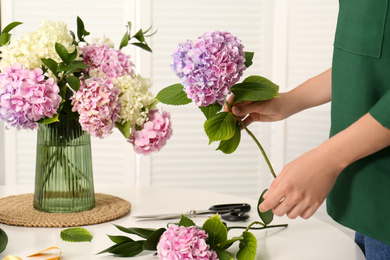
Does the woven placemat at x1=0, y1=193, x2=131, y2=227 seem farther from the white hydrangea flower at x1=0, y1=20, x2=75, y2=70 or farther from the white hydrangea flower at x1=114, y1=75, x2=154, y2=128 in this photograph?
the white hydrangea flower at x1=0, y1=20, x2=75, y2=70

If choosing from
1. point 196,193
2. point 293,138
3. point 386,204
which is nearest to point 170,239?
point 386,204

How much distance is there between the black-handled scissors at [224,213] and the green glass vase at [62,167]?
16 cm

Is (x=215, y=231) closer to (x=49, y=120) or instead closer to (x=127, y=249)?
(x=127, y=249)

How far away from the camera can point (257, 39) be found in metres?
3.30

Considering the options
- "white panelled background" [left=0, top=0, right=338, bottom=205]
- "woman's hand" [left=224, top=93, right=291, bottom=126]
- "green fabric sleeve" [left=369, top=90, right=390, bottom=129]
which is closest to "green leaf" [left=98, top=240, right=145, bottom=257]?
"woman's hand" [left=224, top=93, right=291, bottom=126]

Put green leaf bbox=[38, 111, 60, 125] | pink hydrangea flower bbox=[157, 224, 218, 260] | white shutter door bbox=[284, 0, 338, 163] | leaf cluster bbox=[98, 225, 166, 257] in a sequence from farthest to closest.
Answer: white shutter door bbox=[284, 0, 338, 163] < green leaf bbox=[38, 111, 60, 125] < leaf cluster bbox=[98, 225, 166, 257] < pink hydrangea flower bbox=[157, 224, 218, 260]

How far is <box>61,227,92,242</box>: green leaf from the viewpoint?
117 centimetres

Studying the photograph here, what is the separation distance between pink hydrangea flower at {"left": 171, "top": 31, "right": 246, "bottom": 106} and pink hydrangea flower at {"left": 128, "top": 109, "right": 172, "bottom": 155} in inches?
10.6

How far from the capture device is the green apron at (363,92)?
1059 mm

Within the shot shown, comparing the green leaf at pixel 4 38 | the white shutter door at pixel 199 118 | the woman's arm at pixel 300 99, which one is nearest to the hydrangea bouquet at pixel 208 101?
the woman's arm at pixel 300 99

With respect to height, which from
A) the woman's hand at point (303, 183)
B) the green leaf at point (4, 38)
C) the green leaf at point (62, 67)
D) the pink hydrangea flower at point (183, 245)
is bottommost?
the pink hydrangea flower at point (183, 245)

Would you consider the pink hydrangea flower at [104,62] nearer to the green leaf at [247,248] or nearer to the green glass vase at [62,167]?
the green glass vase at [62,167]

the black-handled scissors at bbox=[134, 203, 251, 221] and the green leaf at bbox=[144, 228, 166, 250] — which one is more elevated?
the green leaf at bbox=[144, 228, 166, 250]

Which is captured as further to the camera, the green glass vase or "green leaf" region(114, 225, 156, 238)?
the green glass vase
